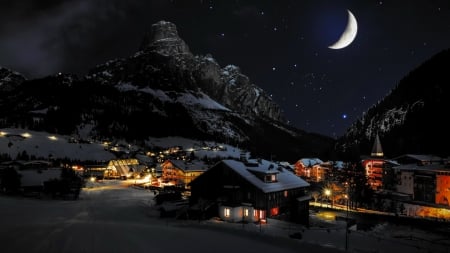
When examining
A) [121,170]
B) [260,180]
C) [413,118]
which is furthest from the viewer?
[413,118]

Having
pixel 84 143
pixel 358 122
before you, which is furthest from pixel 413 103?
pixel 84 143

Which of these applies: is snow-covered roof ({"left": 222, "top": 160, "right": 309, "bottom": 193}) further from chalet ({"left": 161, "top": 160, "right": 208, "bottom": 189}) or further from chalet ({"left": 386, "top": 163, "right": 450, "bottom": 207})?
chalet ({"left": 161, "top": 160, "right": 208, "bottom": 189})

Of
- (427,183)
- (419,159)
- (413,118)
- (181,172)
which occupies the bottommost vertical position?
(427,183)

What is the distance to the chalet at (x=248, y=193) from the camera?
4256cm

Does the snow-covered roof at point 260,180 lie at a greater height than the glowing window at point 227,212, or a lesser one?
greater

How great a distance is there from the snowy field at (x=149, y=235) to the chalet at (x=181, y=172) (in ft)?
134

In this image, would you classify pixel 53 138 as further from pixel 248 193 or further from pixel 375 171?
pixel 248 193

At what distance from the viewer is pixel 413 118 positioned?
122438 mm

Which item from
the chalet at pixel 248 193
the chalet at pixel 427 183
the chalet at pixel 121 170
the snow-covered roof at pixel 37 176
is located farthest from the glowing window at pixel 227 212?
the chalet at pixel 121 170

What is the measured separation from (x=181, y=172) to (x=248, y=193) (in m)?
48.2

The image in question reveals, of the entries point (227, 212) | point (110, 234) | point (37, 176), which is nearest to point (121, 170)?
point (37, 176)

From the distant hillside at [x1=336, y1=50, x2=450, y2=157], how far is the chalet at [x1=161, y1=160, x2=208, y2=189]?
61501 millimetres

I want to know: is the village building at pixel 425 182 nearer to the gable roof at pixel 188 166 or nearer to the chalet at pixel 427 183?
the chalet at pixel 427 183

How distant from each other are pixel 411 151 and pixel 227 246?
103 meters
